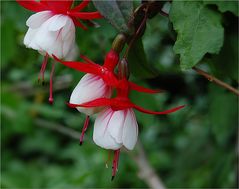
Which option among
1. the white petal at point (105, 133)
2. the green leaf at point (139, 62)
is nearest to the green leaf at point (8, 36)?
the green leaf at point (139, 62)

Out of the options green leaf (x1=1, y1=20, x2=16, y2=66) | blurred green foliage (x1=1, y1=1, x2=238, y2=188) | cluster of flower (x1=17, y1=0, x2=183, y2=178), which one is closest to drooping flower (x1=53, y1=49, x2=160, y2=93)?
cluster of flower (x1=17, y1=0, x2=183, y2=178)

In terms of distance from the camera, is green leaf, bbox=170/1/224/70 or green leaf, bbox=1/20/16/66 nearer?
green leaf, bbox=170/1/224/70

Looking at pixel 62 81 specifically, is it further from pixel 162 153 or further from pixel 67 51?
pixel 67 51

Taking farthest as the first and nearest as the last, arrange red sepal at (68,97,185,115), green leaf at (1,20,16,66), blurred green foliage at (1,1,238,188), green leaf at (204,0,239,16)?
green leaf at (1,20,16,66) < blurred green foliage at (1,1,238,188) < green leaf at (204,0,239,16) < red sepal at (68,97,185,115)

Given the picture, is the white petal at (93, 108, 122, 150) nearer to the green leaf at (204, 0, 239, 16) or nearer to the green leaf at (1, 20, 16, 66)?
the green leaf at (204, 0, 239, 16)

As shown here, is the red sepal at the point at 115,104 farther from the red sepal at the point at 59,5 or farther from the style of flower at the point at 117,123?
the red sepal at the point at 59,5

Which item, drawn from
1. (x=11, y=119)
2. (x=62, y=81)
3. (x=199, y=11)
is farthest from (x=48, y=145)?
(x=199, y=11)
